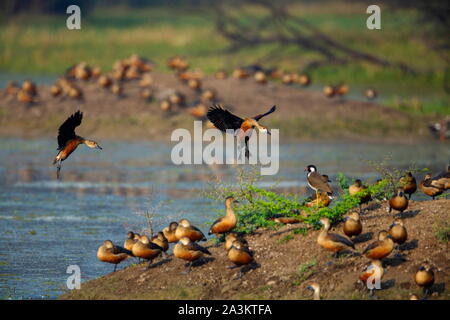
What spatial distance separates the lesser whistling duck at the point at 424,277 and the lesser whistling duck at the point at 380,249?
1.60 ft

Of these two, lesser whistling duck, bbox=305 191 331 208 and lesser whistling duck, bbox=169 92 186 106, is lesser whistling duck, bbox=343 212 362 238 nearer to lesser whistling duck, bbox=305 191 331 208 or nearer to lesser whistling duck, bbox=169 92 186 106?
lesser whistling duck, bbox=305 191 331 208

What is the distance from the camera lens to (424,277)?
10234mm

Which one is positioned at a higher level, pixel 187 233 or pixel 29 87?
pixel 29 87

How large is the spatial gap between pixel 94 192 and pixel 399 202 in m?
8.87

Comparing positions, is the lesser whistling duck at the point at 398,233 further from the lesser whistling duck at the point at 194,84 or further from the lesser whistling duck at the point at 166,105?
the lesser whistling duck at the point at 194,84

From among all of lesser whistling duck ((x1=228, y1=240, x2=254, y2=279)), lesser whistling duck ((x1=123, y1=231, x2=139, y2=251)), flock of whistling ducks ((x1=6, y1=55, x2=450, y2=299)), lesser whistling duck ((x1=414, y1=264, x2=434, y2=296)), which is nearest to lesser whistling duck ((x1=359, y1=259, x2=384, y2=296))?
flock of whistling ducks ((x1=6, y1=55, x2=450, y2=299))

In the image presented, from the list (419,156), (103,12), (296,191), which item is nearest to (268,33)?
(103,12)

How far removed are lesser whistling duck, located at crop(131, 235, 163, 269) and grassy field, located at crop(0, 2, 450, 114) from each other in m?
19.3

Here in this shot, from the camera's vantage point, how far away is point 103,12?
64.7 meters

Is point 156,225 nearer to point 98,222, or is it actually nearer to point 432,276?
point 98,222

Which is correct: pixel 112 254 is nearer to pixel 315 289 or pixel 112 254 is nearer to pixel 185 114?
pixel 315 289

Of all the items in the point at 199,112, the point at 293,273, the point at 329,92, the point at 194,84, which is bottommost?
the point at 293,273

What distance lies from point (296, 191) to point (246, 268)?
299 inches

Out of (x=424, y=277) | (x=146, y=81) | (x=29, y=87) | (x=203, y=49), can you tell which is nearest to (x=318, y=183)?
(x=424, y=277)
